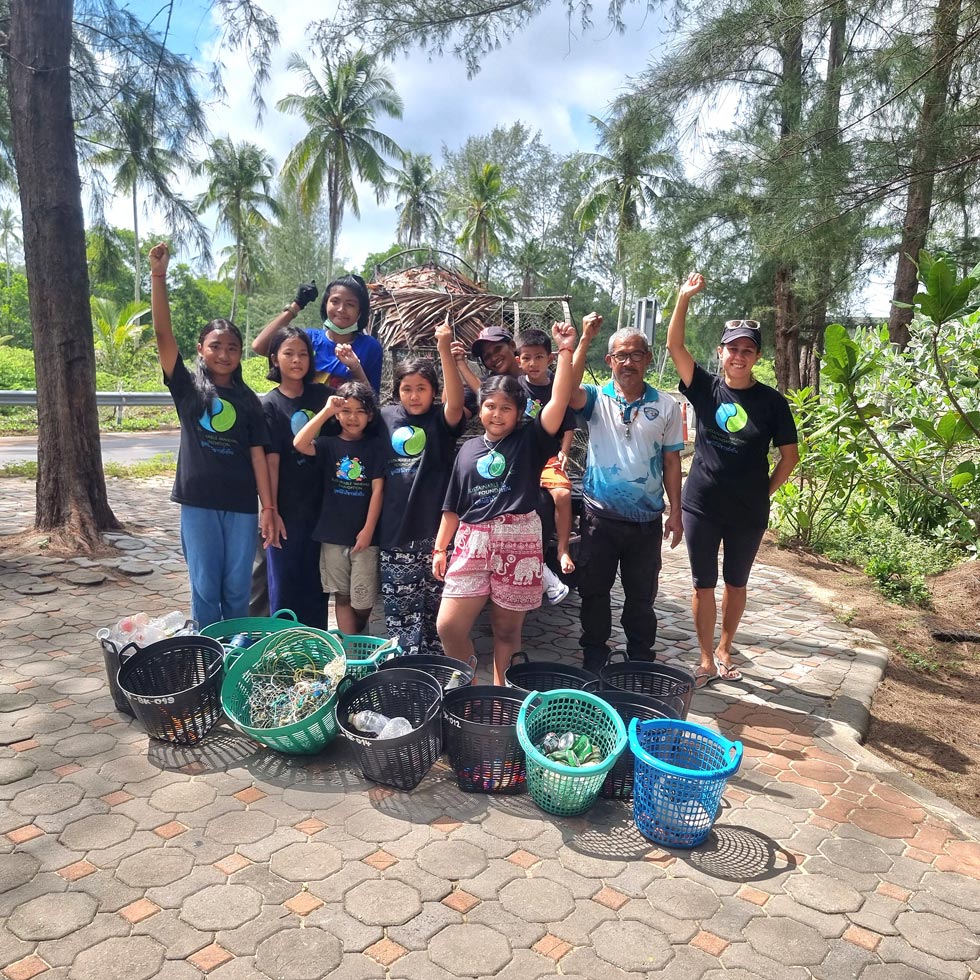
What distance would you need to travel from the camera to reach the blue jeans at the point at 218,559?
385cm

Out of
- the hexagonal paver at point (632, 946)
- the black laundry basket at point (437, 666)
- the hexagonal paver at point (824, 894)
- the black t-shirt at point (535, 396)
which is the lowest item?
the hexagonal paver at point (824, 894)

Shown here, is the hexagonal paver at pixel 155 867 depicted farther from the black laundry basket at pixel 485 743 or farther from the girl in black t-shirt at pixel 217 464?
the girl in black t-shirt at pixel 217 464

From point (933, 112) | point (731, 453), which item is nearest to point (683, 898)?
point (731, 453)

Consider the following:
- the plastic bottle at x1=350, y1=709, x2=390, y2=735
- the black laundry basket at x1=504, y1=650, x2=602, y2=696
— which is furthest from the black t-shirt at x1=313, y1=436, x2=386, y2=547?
the black laundry basket at x1=504, y1=650, x2=602, y2=696

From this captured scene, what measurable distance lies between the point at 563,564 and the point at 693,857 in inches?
57.4

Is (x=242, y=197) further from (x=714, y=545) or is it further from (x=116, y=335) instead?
(x=714, y=545)

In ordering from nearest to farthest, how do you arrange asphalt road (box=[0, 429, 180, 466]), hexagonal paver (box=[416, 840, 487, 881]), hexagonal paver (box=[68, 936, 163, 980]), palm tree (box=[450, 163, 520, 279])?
hexagonal paver (box=[68, 936, 163, 980])
hexagonal paver (box=[416, 840, 487, 881])
asphalt road (box=[0, 429, 180, 466])
palm tree (box=[450, 163, 520, 279])

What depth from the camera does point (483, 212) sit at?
31.6 metres

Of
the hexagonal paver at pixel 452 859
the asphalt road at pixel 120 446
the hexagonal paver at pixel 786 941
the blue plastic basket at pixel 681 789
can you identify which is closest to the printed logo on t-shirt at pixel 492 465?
the blue plastic basket at pixel 681 789

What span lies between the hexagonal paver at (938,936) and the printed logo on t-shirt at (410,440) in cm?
273

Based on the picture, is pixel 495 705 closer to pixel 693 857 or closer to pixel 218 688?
pixel 693 857

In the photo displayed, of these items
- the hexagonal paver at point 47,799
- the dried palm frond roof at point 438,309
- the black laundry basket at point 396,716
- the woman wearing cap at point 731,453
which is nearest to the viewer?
the hexagonal paver at point 47,799

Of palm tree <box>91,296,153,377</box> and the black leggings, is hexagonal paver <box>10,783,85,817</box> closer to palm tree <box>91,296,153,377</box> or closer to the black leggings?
the black leggings

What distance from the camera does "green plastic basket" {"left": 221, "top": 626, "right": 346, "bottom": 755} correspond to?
312 cm
